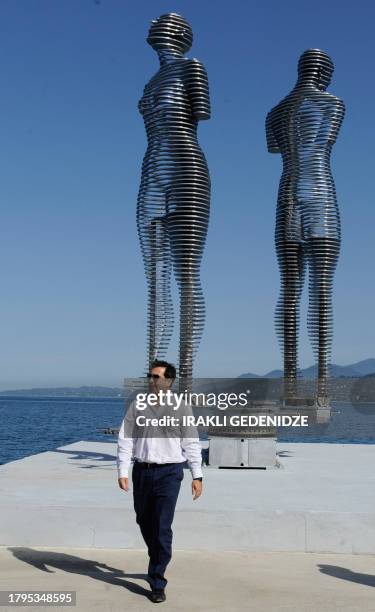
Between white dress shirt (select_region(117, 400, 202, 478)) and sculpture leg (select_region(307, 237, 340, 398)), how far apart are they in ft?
29.5

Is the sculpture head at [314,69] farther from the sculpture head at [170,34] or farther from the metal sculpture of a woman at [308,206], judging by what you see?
the sculpture head at [170,34]

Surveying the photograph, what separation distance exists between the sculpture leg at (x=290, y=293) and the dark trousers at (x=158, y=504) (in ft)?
30.4

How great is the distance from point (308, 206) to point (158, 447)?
9569 mm

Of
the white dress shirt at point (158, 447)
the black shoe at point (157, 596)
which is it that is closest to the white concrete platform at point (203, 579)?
the black shoe at point (157, 596)

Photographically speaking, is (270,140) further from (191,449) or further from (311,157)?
(191,449)

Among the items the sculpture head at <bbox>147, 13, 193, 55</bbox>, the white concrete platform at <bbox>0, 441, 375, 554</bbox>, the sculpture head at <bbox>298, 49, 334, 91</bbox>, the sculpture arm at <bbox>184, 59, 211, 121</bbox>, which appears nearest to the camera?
the white concrete platform at <bbox>0, 441, 375, 554</bbox>

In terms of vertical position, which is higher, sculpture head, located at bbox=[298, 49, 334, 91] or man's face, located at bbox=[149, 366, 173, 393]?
sculpture head, located at bbox=[298, 49, 334, 91]

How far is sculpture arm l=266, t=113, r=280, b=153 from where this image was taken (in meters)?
15.3

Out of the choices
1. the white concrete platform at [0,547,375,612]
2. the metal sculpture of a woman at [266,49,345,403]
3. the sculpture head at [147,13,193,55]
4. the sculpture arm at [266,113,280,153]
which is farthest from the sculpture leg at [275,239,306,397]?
the white concrete platform at [0,547,375,612]

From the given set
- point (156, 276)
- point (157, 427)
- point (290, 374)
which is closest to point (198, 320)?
point (156, 276)

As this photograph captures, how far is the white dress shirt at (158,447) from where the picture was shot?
5.98m

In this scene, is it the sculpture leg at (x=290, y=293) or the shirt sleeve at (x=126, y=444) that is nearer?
the shirt sleeve at (x=126, y=444)

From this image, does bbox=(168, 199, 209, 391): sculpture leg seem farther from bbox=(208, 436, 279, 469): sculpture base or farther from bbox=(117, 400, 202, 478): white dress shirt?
bbox=(117, 400, 202, 478): white dress shirt

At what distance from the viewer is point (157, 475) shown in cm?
595
